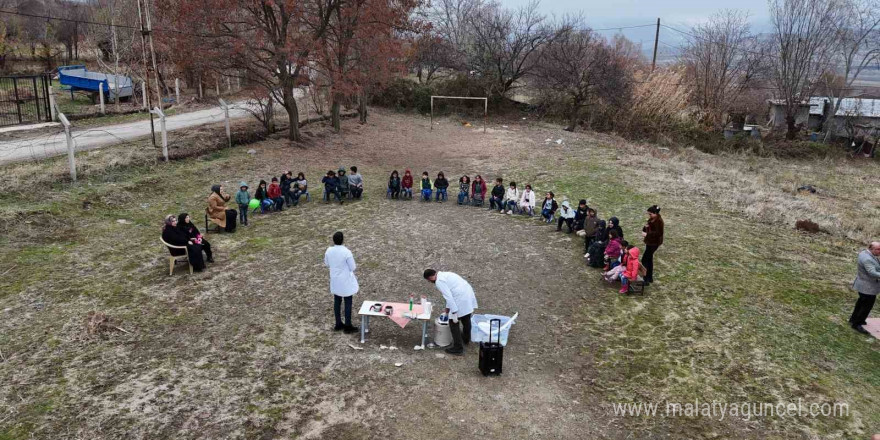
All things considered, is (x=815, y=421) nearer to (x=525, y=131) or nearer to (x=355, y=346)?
(x=355, y=346)

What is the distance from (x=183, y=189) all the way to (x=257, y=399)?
1074 centimetres

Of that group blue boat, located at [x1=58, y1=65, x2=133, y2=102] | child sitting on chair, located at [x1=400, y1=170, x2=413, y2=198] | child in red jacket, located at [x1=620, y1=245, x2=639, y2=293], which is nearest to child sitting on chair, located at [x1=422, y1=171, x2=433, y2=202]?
child sitting on chair, located at [x1=400, y1=170, x2=413, y2=198]

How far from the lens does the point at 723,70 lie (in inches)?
1307

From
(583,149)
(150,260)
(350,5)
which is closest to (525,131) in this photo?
(583,149)

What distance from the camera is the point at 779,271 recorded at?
10773 mm

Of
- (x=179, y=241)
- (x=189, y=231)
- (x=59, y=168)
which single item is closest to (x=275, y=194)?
(x=189, y=231)

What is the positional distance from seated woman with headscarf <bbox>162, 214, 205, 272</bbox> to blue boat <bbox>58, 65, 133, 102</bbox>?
19315mm

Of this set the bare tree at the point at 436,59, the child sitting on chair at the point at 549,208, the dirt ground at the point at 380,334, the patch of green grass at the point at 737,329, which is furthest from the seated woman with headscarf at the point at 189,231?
the bare tree at the point at 436,59

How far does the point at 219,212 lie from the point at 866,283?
41.3ft

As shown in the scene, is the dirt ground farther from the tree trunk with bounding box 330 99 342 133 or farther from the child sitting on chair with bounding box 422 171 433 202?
the tree trunk with bounding box 330 99 342 133

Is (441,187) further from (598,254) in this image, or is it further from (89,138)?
(89,138)

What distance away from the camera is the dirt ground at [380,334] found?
615cm

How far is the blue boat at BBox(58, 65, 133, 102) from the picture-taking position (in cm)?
2533

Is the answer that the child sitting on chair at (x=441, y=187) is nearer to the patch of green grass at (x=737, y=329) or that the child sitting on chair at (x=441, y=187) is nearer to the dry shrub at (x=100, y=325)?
the patch of green grass at (x=737, y=329)
